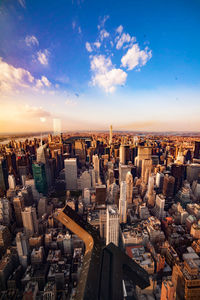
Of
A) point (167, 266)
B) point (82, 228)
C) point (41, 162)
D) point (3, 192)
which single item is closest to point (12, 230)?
point (3, 192)

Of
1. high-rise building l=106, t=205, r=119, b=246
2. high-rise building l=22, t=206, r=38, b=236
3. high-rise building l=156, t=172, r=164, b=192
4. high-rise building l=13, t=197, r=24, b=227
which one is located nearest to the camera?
high-rise building l=106, t=205, r=119, b=246

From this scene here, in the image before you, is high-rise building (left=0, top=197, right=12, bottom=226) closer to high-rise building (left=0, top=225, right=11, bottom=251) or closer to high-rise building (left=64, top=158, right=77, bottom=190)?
high-rise building (left=0, top=225, right=11, bottom=251)

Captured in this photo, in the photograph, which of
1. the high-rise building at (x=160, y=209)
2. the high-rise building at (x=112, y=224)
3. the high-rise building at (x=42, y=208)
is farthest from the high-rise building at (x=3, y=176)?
the high-rise building at (x=160, y=209)

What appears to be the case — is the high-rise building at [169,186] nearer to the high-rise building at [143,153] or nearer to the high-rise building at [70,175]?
the high-rise building at [143,153]

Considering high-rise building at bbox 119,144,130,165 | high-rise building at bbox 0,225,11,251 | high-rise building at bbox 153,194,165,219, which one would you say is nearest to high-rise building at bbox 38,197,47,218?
high-rise building at bbox 0,225,11,251

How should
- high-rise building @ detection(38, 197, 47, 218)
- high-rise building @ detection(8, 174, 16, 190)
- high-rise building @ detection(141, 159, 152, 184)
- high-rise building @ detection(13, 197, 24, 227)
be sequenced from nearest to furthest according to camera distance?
high-rise building @ detection(13, 197, 24, 227) < high-rise building @ detection(38, 197, 47, 218) < high-rise building @ detection(8, 174, 16, 190) < high-rise building @ detection(141, 159, 152, 184)

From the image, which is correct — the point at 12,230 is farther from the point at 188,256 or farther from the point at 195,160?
the point at 195,160

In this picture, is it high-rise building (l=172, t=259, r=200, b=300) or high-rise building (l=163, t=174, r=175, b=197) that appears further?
high-rise building (l=163, t=174, r=175, b=197)

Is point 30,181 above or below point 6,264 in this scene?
above
